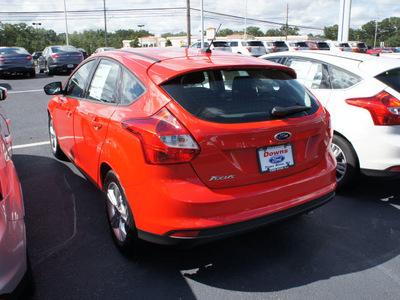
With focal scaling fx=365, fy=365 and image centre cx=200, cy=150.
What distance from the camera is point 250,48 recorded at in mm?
26969

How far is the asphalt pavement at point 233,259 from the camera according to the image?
2.58 meters

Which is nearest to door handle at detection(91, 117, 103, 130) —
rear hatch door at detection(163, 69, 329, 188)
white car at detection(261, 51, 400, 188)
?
rear hatch door at detection(163, 69, 329, 188)

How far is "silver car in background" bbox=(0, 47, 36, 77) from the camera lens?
58.4 feet

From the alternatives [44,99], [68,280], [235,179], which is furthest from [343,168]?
[44,99]

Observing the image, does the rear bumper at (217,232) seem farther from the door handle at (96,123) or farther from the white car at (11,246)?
the door handle at (96,123)

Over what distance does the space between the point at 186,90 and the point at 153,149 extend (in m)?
0.50

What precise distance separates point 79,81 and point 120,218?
1845 millimetres

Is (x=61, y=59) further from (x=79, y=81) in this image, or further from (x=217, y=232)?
(x=217, y=232)

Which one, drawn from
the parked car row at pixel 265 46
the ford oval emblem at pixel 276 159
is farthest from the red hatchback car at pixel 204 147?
the parked car row at pixel 265 46

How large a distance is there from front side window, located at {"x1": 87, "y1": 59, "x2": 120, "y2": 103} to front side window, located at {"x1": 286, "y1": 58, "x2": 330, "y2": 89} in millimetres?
2567

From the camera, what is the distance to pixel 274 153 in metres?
2.59

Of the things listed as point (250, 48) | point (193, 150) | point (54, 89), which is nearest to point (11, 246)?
point (193, 150)

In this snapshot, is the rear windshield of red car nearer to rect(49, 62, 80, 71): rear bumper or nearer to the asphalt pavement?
the asphalt pavement

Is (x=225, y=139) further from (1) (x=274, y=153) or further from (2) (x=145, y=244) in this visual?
(2) (x=145, y=244)
